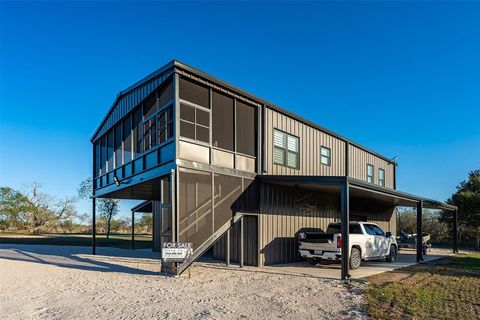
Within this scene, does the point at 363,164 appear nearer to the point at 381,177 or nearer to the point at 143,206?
the point at 381,177

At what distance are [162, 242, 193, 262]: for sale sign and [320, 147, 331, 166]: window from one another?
30.4ft

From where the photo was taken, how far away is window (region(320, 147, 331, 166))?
1729 cm

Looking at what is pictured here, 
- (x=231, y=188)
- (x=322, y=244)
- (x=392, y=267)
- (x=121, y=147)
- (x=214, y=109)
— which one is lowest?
(x=392, y=267)

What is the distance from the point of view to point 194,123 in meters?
11.5

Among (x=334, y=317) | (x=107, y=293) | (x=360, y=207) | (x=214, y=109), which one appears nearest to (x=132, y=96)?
(x=214, y=109)

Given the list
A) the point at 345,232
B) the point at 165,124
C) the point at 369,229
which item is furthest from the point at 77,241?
the point at 345,232

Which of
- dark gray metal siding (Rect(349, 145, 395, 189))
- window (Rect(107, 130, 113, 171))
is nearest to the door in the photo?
dark gray metal siding (Rect(349, 145, 395, 189))

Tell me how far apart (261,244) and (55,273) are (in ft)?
22.0

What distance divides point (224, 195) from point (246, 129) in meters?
2.79

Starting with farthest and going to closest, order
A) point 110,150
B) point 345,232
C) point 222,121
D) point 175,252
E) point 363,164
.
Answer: point 363,164, point 110,150, point 222,121, point 345,232, point 175,252

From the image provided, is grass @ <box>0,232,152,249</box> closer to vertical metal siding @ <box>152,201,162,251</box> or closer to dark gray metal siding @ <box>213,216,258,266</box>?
vertical metal siding @ <box>152,201,162,251</box>

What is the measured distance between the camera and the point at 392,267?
12695mm

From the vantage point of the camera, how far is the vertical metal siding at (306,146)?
46.4 feet

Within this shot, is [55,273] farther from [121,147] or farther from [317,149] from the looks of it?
[317,149]
